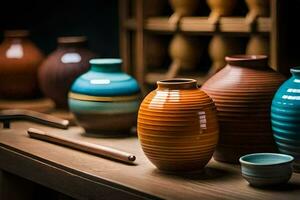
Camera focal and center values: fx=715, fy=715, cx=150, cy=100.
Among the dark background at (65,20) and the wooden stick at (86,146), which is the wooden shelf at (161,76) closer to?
the dark background at (65,20)

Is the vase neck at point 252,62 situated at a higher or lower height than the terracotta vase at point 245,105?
higher

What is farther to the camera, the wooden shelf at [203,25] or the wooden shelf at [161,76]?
the wooden shelf at [161,76]

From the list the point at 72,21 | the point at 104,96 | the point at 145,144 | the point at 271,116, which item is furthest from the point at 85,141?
the point at 72,21

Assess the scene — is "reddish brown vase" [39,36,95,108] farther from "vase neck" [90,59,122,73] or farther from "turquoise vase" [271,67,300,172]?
"turquoise vase" [271,67,300,172]

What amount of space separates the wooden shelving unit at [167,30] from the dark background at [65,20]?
216 mm

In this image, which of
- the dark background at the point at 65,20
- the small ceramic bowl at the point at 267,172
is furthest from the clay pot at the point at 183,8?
the small ceramic bowl at the point at 267,172

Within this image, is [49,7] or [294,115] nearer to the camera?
[294,115]

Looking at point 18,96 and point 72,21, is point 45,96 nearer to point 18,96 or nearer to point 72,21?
point 18,96

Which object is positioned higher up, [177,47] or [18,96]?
[177,47]

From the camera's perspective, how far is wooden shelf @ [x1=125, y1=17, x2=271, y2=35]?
194cm

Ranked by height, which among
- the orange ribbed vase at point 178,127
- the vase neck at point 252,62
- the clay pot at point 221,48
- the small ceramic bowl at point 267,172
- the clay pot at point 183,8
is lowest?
the small ceramic bowl at point 267,172

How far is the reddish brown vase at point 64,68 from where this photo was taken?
2.16 meters

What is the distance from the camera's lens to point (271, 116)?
1458 millimetres

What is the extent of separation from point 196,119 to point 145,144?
12 cm
